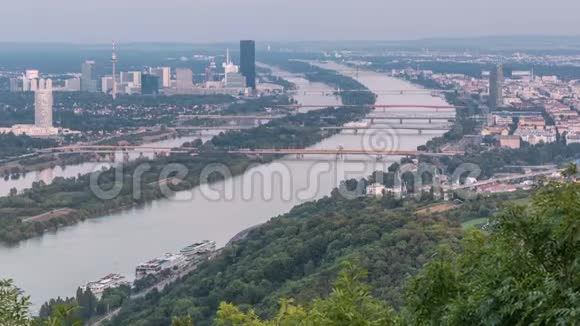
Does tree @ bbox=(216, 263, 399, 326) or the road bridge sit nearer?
tree @ bbox=(216, 263, 399, 326)

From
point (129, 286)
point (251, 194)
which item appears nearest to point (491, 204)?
point (129, 286)

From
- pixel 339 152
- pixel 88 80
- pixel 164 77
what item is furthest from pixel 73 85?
pixel 339 152

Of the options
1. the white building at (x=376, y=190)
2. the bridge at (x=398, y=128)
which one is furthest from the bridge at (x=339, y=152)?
the bridge at (x=398, y=128)

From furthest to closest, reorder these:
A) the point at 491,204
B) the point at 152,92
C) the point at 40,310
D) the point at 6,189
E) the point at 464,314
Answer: the point at 152,92
the point at 6,189
the point at 491,204
the point at 40,310
the point at 464,314

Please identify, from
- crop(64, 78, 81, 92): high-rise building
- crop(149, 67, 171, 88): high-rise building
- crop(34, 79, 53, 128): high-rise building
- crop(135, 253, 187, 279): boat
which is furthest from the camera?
crop(149, 67, 171, 88): high-rise building

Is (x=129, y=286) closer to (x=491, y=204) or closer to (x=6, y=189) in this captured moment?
(x=491, y=204)

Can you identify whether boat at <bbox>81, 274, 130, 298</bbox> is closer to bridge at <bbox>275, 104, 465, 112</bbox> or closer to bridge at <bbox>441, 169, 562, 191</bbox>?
bridge at <bbox>441, 169, 562, 191</bbox>

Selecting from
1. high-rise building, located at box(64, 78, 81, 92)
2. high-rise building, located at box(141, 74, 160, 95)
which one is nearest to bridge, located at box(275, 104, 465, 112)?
high-rise building, located at box(141, 74, 160, 95)
